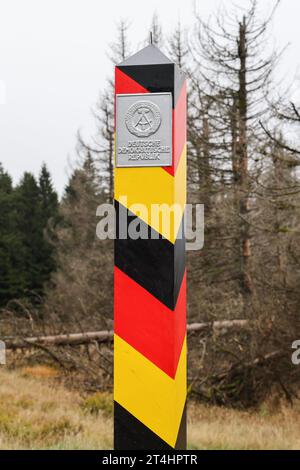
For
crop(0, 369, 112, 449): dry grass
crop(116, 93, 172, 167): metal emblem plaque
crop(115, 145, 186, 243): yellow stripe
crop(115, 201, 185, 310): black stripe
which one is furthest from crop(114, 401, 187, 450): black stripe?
crop(0, 369, 112, 449): dry grass

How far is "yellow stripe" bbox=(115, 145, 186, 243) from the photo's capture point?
6.44 feet

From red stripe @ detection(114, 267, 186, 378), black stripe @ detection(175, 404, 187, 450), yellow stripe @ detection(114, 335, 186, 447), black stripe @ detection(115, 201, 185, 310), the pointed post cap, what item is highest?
the pointed post cap

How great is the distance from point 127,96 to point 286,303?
226 inches

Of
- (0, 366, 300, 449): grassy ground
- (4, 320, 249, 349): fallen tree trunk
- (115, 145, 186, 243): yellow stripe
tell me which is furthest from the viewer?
(4, 320, 249, 349): fallen tree trunk

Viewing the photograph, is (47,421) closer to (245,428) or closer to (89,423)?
(89,423)

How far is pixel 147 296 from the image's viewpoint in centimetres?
198

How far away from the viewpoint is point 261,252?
12.9 metres

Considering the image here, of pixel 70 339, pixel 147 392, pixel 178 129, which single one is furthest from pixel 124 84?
pixel 70 339

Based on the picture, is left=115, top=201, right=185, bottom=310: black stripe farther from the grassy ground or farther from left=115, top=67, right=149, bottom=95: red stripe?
the grassy ground

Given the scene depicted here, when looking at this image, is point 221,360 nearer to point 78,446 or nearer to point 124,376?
point 78,446

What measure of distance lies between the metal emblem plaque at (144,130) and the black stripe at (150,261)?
0.18 meters

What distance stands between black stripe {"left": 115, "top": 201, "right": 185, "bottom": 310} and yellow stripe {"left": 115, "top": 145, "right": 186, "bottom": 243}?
0.02m

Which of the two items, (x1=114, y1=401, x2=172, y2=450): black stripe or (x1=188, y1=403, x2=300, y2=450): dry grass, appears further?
(x1=188, y1=403, x2=300, y2=450): dry grass

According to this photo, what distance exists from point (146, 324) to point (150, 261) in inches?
8.4
